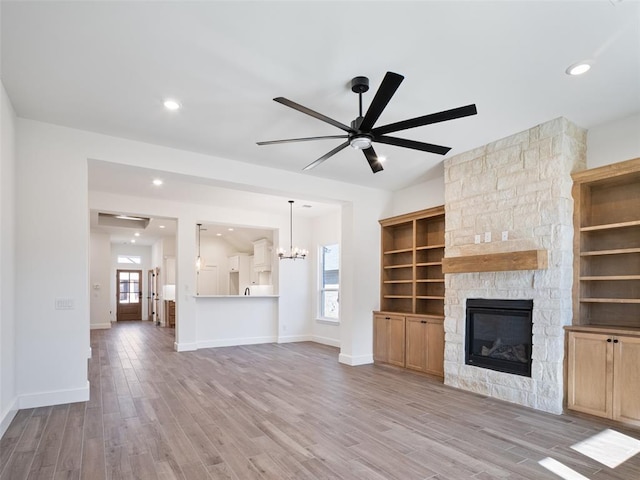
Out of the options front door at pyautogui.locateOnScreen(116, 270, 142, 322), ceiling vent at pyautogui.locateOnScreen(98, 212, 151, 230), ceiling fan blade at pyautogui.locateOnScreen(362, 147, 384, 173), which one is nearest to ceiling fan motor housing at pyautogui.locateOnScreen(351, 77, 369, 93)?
ceiling fan blade at pyautogui.locateOnScreen(362, 147, 384, 173)

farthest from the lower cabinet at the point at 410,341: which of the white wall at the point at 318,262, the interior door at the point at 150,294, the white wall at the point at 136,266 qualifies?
the white wall at the point at 136,266

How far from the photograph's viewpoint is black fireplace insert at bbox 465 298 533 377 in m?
4.10

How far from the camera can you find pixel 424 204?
6102mm

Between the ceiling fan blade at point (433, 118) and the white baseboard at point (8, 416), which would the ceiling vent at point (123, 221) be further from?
the ceiling fan blade at point (433, 118)

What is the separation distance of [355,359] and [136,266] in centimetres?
1199

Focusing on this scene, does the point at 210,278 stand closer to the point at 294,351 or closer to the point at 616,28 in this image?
the point at 294,351

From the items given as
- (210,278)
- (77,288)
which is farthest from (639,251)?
(210,278)

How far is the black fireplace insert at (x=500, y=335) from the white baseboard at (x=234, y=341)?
4.73 meters

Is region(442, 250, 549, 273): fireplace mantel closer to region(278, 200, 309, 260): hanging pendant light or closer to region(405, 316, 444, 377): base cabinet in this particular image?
region(405, 316, 444, 377): base cabinet

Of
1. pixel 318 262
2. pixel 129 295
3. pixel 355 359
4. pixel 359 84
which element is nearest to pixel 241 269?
pixel 318 262

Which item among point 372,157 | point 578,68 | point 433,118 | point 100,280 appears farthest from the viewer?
point 100,280

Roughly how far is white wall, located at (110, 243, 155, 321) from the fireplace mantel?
498 inches

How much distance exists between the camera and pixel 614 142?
396cm

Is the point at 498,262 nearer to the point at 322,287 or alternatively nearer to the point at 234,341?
the point at 322,287
